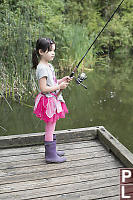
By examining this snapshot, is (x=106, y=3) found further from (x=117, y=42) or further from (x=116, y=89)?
(x=116, y=89)

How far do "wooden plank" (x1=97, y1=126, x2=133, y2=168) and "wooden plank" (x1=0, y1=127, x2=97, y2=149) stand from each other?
0.42 feet

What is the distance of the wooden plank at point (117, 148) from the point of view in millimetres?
1830

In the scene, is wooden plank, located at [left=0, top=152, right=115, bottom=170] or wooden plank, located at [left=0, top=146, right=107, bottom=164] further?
wooden plank, located at [left=0, top=146, right=107, bottom=164]

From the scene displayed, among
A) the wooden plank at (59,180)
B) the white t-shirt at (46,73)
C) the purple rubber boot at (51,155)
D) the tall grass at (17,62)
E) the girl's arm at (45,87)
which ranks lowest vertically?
the wooden plank at (59,180)

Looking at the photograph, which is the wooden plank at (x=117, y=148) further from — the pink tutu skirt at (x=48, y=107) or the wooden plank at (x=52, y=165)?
the pink tutu skirt at (x=48, y=107)

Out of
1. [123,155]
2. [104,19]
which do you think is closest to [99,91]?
[123,155]

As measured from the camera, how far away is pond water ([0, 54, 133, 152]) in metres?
3.31

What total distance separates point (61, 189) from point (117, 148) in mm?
657

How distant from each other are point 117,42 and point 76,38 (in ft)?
23.6

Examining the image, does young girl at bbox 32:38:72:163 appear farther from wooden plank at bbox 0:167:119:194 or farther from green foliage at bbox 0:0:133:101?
green foliage at bbox 0:0:133:101

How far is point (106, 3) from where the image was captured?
1461 cm

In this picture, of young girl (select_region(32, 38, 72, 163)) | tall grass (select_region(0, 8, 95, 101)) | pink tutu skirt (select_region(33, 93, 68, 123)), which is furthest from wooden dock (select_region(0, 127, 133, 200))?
tall grass (select_region(0, 8, 95, 101))

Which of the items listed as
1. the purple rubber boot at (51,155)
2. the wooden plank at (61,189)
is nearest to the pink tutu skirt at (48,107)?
the purple rubber boot at (51,155)

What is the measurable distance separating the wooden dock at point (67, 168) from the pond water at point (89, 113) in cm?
75
